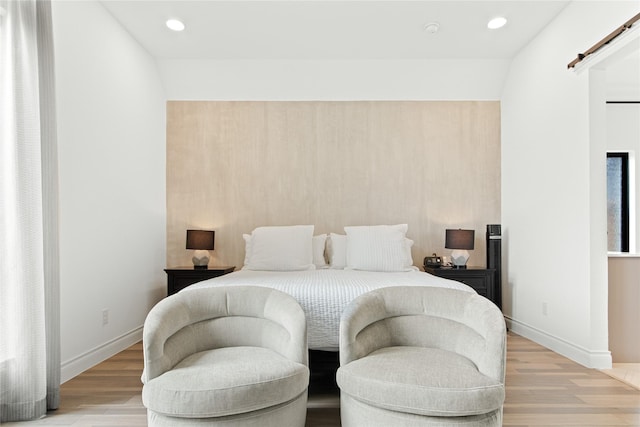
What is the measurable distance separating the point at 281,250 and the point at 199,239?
993mm

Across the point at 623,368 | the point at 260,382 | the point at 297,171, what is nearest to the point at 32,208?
the point at 260,382

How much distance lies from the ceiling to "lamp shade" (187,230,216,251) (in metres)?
1.86

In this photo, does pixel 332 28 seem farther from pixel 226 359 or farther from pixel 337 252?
pixel 226 359

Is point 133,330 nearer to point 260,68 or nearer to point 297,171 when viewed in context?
point 297,171

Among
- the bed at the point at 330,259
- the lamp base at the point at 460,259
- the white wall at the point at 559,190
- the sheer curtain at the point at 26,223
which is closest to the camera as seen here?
the sheer curtain at the point at 26,223

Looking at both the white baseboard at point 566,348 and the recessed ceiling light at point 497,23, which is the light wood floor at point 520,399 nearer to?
the white baseboard at point 566,348

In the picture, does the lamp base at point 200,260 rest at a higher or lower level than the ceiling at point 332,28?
lower

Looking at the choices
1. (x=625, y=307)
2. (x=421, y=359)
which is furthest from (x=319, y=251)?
(x=625, y=307)

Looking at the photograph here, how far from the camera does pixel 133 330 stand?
13.0ft

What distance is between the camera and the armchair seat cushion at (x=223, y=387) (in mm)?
1728

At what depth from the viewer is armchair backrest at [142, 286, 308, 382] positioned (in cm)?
206

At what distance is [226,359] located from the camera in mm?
2021

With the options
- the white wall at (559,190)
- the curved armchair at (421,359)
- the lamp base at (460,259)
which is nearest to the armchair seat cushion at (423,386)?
the curved armchair at (421,359)

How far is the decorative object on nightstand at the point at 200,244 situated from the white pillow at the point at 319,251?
1.12m
